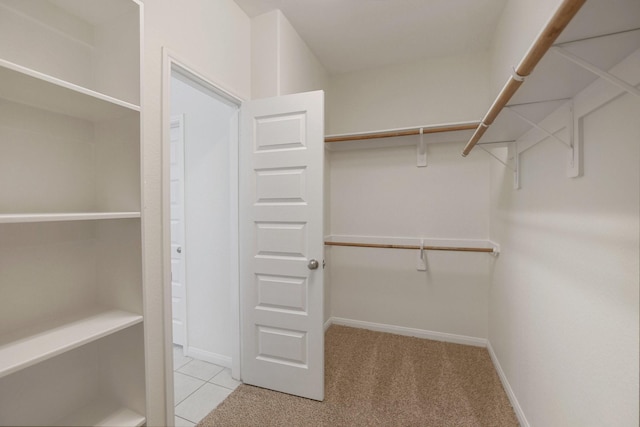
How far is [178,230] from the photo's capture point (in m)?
2.38

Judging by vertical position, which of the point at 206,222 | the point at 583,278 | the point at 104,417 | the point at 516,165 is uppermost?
the point at 516,165

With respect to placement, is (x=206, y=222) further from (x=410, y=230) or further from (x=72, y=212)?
(x=410, y=230)

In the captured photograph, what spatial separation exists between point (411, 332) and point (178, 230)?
243 centimetres

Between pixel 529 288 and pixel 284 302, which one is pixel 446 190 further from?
pixel 284 302

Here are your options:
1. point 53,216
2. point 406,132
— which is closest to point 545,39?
point 53,216

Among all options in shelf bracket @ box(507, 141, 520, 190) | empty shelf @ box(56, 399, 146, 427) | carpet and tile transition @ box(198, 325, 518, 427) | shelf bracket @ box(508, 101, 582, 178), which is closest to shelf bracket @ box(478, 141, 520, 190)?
shelf bracket @ box(507, 141, 520, 190)

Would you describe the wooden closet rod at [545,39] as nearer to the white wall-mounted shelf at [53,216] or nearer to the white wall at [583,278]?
the white wall at [583,278]

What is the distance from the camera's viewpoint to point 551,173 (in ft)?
4.08

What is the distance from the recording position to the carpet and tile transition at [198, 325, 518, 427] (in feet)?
5.17

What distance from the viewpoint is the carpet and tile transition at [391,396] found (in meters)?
1.58

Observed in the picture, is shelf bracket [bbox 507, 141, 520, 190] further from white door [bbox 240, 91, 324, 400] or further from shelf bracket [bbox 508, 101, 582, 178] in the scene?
Result: white door [bbox 240, 91, 324, 400]

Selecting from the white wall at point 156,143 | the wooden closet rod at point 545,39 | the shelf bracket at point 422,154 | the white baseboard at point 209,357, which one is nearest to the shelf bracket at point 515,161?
the shelf bracket at point 422,154

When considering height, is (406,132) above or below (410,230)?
above

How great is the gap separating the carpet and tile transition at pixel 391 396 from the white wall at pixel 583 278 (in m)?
0.28
